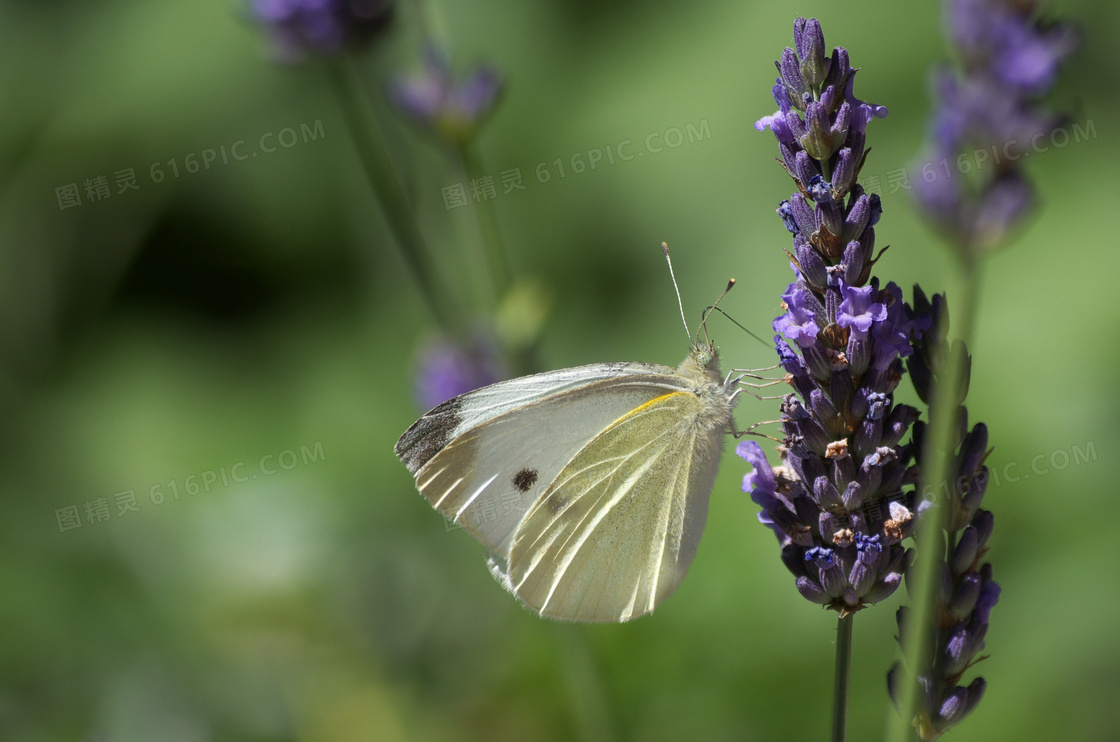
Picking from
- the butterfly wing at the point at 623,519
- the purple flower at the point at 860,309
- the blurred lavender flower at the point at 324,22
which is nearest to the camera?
the purple flower at the point at 860,309

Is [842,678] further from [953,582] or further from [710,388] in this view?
[710,388]

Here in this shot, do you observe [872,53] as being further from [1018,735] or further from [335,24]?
[1018,735]

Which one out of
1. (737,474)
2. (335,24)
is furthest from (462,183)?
(737,474)

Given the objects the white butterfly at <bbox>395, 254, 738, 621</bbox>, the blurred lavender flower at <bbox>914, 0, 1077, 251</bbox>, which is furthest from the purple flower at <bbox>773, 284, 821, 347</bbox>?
the white butterfly at <bbox>395, 254, 738, 621</bbox>

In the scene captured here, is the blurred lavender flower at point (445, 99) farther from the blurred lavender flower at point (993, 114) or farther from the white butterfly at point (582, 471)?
the blurred lavender flower at point (993, 114)

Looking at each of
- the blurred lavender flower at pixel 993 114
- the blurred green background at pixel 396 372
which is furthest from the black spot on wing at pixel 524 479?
the blurred lavender flower at pixel 993 114

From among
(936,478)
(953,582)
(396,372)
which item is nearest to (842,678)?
(953,582)
